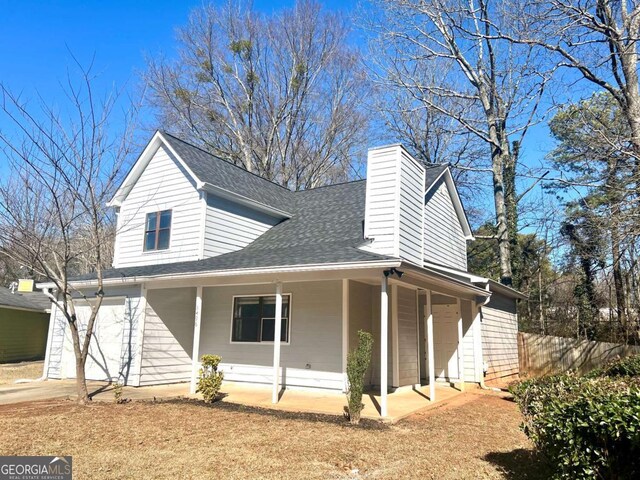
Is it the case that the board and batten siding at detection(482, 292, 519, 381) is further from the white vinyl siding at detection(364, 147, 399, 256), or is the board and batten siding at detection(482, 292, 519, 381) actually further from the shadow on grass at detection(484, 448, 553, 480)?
the shadow on grass at detection(484, 448, 553, 480)

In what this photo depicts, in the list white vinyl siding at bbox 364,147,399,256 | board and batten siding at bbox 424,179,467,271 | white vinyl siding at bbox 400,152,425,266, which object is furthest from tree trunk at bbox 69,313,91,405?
board and batten siding at bbox 424,179,467,271

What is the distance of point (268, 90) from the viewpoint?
1055 inches

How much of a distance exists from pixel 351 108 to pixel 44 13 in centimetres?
1790

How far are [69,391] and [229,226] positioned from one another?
5905mm

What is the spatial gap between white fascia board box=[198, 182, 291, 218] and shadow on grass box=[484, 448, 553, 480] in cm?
975

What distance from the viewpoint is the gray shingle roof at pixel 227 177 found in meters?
13.5

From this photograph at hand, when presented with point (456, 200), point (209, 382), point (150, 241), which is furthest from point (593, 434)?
point (150, 241)

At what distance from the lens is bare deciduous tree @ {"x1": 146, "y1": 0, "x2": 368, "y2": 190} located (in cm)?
2605

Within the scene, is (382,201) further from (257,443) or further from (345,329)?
(257,443)

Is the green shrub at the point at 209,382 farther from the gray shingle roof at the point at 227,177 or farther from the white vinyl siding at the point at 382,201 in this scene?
the gray shingle roof at the point at 227,177

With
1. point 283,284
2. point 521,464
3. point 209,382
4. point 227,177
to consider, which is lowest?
point 521,464

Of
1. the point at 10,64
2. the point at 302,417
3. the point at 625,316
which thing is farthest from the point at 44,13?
the point at 625,316

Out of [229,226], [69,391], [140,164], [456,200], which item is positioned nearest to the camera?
[69,391]

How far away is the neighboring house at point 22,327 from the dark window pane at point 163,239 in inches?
478
